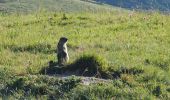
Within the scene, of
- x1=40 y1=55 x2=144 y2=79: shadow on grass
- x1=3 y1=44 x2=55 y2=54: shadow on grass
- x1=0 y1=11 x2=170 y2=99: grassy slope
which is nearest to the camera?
x1=0 y1=11 x2=170 y2=99: grassy slope

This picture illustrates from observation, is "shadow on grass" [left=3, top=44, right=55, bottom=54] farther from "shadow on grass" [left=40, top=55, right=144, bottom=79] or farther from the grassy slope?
"shadow on grass" [left=40, top=55, right=144, bottom=79]

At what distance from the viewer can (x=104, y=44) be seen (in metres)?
14.5

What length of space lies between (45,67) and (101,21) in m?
6.44

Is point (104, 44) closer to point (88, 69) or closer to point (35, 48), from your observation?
point (35, 48)

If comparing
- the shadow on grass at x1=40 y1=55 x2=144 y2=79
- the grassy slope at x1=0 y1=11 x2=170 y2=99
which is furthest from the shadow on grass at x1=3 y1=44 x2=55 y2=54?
the shadow on grass at x1=40 y1=55 x2=144 y2=79

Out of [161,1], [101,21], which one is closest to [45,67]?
[101,21]

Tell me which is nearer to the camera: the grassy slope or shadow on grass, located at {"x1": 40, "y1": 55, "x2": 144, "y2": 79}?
the grassy slope

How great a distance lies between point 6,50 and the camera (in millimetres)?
14234

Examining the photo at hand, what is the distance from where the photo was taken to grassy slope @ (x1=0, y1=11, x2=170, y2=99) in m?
11.1

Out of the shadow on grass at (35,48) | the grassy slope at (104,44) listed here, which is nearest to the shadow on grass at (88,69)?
the grassy slope at (104,44)

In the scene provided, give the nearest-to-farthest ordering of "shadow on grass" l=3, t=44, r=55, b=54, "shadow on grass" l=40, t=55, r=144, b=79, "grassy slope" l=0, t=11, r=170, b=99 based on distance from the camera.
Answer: "grassy slope" l=0, t=11, r=170, b=99 < "shadow on grass" l=40, t=55, r=144, b=79 < "shadow on grass" l=3, t=44, r=55, b=54

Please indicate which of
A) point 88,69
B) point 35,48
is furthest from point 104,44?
point 88,69

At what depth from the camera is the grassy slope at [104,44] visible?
11.1 m

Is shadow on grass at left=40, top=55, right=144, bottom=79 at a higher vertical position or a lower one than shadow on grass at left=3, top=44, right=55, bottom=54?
higher
